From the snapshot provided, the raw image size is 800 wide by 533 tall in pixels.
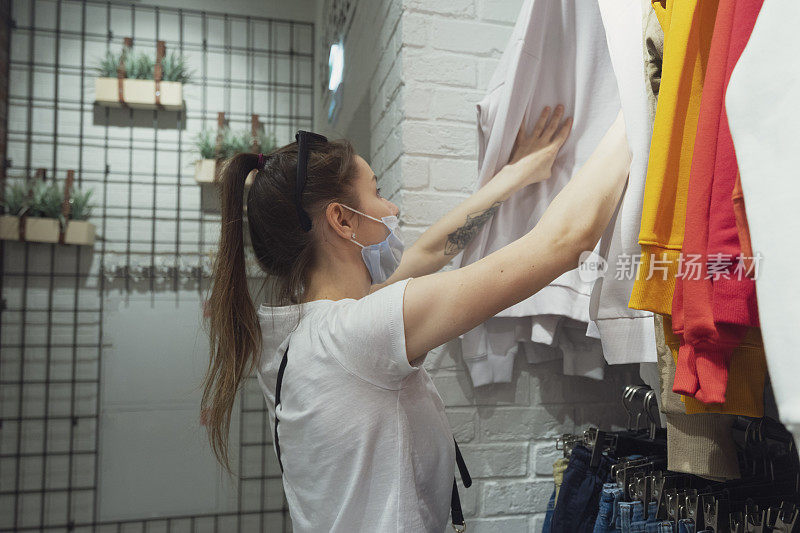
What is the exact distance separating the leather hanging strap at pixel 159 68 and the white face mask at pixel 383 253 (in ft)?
6.83

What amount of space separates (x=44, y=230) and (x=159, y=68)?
0.93 meters

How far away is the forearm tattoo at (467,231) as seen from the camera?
129 centimetres

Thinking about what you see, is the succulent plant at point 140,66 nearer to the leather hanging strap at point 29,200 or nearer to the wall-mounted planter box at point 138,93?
the wall-mounted planter box at point 138,93

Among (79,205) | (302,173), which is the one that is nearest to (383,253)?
(302,173)

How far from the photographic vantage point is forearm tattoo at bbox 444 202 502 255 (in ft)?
4.24

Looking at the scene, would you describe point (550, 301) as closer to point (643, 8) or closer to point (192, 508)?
point (643, 8)

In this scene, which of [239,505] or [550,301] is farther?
[239,505]

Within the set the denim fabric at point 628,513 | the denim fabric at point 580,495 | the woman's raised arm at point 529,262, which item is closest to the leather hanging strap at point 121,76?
the woman's raised arm at point 529,262

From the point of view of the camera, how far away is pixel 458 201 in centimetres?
148

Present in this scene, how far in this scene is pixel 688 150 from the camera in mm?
610

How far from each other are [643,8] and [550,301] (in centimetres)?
69

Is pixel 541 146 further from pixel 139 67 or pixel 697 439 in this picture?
pixel 139 67

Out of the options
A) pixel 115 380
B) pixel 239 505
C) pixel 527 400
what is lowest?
pixel 239 505

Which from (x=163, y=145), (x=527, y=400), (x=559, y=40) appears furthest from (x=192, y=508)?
(x=559, y=40)
